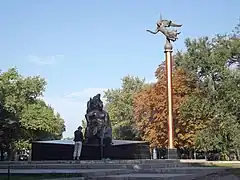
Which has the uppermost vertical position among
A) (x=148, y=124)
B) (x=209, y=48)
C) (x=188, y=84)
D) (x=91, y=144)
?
(x=209, y=48)

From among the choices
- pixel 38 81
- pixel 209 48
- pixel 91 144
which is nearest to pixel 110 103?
pixel 38 81

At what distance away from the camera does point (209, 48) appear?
5375cm

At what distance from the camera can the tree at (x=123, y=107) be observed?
A: 80.1 metres

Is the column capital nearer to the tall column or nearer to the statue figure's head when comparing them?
the tall column

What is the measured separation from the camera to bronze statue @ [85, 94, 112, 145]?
100ft

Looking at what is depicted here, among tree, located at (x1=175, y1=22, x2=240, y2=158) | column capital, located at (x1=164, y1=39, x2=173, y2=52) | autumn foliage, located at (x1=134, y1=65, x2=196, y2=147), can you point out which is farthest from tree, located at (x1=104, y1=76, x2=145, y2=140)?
column capital, located at (x1=164, y1=39, x2=173, y2=52)

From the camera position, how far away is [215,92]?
51688 millimetres

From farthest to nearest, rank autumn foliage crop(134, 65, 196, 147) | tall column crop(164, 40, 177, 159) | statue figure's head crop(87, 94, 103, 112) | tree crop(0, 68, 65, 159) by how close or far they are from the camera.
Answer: tree crop(0, 68, 65, 159) < autumn foliage crop(134, 65, 196, 147) < tall column crop(164, 40, 177, 159) < statue figure's head crop(87, 94, 103, 112)

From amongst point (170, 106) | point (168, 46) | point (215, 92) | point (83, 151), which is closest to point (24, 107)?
point (215, 92)

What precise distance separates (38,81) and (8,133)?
42.6 feet

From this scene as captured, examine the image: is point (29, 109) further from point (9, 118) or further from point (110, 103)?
point (110, 103)

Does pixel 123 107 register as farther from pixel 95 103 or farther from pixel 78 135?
pixel 78 135

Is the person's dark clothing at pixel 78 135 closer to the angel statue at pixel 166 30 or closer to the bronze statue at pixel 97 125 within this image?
the bronze statue at pixel 97 125

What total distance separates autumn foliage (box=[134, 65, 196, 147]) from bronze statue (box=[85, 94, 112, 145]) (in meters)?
22.2
